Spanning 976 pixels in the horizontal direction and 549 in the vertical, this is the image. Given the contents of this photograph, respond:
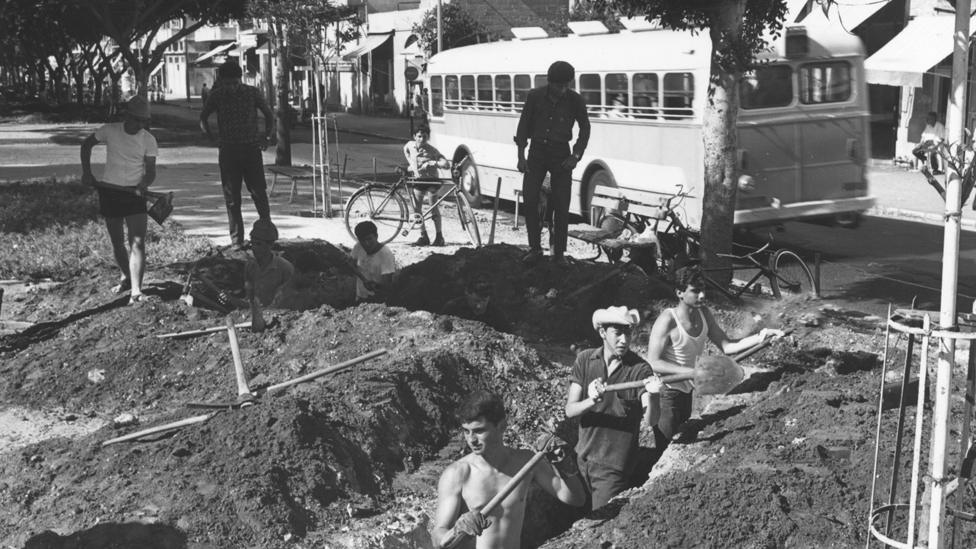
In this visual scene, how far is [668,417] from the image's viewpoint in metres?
7.20

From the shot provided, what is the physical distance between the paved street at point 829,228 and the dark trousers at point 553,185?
289cm

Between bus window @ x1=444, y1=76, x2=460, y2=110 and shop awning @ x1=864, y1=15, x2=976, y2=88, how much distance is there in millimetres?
7756

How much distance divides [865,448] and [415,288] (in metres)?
5.63

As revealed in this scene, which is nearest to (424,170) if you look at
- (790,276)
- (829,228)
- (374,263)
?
(374,263)

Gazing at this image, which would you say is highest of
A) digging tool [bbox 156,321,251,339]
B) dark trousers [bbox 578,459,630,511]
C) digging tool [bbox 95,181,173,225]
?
digging tool [bbox 95,181,173,225]

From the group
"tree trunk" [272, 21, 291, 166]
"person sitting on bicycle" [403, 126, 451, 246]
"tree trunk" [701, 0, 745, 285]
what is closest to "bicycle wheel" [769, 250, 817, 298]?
"tree trunk" [701, 0, 745, 285]

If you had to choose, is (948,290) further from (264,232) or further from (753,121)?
(753,121)

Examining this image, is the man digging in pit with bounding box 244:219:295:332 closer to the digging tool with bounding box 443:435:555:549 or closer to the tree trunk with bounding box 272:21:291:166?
the digging tool with bounding box 443:435:555:549

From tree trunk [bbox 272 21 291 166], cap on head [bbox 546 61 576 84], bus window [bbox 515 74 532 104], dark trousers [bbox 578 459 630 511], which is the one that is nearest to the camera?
dark trousers [bbox 578 459 630 511]

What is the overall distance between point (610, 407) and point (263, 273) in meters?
3.84

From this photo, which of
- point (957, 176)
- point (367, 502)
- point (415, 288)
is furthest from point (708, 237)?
point (957, 176)

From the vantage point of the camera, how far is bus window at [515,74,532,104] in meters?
17.9

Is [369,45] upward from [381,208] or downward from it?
upward

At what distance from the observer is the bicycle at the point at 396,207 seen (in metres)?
13.8
